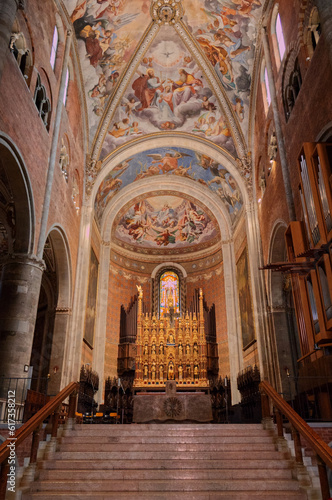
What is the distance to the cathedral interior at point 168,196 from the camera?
9.83m

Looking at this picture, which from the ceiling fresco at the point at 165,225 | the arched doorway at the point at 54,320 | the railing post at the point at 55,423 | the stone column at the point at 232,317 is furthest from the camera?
the ceiling fresco at the point at 165,225

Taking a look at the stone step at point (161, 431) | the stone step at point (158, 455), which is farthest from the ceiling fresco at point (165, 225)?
the stone step at point (158, 455)

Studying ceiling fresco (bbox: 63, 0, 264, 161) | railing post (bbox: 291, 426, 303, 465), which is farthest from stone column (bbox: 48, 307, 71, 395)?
railing post (bbox: 291, 426, 303, 465)

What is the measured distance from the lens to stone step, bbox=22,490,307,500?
572 cm

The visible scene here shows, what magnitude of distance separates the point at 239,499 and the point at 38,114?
10500 millimetres

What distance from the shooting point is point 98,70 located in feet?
58.3

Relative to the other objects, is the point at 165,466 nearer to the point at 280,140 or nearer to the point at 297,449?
the point at 297,449

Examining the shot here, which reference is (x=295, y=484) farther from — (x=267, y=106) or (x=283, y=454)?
(x=267, y=106)

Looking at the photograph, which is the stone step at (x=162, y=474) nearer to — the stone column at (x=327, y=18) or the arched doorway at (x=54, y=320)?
the arched doorway at (x=54, y=320)

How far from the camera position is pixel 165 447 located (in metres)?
7.50

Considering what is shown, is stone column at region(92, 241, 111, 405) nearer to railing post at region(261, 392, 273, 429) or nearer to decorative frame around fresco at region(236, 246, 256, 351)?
decorative frame around fresco at region(236, 246, 256, 351)

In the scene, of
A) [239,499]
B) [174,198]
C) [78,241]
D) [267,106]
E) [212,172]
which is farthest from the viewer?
[174,198]

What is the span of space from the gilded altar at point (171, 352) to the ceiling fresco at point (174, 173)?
20.0 feet

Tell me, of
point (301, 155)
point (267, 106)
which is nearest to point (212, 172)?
point (267, 106)
